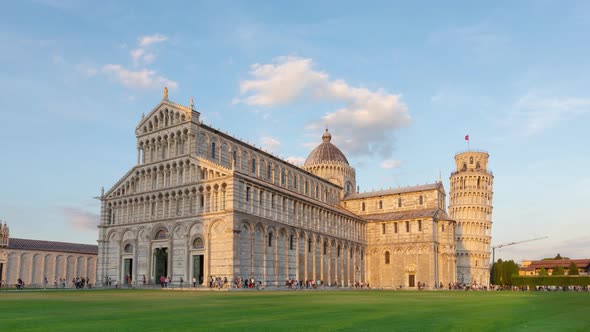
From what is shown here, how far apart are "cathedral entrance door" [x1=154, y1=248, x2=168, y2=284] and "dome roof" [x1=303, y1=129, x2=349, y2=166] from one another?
1735 inches

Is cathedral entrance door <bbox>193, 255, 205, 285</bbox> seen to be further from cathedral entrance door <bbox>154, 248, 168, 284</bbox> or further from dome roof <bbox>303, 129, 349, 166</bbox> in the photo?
dome roof <bbox>303, 129, 349, 166</bbox>

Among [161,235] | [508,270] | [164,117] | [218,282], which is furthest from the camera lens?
[508,270]

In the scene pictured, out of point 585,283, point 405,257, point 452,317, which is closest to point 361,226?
point 405,257

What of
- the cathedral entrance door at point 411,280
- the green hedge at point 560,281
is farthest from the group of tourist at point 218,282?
the green hedge at point 560,281

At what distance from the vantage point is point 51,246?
278 ft

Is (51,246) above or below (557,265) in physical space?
above

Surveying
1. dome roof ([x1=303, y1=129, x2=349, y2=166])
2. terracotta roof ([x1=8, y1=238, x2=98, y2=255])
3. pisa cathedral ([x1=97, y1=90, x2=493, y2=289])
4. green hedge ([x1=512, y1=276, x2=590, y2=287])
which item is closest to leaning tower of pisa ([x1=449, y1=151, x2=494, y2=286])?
green hedge ([x1=512, y1=276, x2=590, y2=287])

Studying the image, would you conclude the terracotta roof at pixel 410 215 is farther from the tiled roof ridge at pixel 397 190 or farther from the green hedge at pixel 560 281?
the green hedge at pixel 560 281

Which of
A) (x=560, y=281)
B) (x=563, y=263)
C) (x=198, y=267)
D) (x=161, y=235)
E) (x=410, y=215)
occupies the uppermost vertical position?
(x=410, y=215)

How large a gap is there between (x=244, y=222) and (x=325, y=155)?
151 ft

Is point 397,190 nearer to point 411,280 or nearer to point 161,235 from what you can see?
point 411,280

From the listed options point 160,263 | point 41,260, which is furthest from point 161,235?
point 41,260

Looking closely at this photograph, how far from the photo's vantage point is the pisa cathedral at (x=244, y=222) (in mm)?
56469

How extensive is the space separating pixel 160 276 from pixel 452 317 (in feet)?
159
